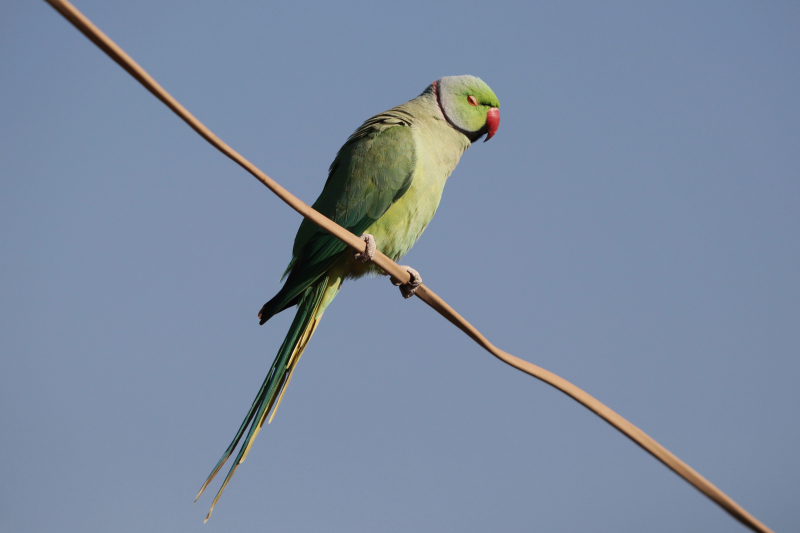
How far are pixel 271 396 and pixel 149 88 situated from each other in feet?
6.55

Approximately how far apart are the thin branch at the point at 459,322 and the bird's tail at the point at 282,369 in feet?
4.44

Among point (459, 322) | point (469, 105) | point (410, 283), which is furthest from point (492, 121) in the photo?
point (459, 322)

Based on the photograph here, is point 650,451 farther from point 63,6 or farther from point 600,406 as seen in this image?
point 63,6

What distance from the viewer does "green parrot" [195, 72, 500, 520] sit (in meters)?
3.29

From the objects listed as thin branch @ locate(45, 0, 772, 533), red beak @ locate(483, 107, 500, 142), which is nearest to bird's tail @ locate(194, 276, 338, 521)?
thin branch @ locate(45, 0, 772, 533)

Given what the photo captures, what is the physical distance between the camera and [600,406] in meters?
1.49

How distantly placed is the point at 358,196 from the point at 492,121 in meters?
1.31

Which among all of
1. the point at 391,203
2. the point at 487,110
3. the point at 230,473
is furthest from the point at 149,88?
the point at 487,110

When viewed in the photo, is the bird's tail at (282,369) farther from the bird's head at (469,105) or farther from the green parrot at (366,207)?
the bird's head at (469,105)

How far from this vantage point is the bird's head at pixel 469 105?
397cm

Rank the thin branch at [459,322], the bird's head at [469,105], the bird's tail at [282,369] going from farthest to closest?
the bird's head at [469,105], the bird's tail at [282,369], the thin branch at [459,322]

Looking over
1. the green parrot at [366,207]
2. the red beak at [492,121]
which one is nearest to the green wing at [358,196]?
the green parrot at [366,207]

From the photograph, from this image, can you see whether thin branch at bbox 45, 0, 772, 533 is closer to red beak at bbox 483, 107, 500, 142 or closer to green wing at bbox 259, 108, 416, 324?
green wing at bbox 259, 108, 416, 324

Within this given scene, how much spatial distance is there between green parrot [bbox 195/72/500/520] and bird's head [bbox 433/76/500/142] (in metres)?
0.21
